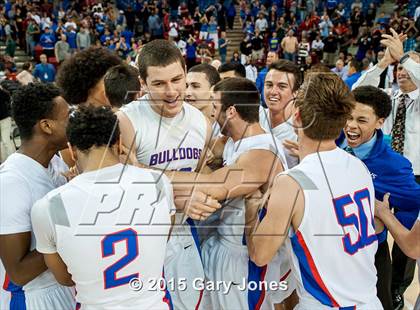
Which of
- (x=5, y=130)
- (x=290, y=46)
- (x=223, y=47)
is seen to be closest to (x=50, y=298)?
(x=5, y=130)

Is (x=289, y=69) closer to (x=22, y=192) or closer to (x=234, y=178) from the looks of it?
(x=234, y=178)

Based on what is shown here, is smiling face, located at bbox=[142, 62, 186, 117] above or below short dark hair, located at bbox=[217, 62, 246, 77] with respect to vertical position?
above

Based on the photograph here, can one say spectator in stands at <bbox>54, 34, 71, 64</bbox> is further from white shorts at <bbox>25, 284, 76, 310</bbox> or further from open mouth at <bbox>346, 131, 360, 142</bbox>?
white shorts at <bbox>25, 284, 76, 310</bbox>

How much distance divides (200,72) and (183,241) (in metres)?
1.89

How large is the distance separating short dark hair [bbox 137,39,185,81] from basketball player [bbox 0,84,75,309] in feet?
2.16

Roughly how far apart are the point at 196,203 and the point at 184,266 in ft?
2.08

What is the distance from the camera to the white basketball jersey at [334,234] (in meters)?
2.31

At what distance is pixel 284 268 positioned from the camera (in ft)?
10.8

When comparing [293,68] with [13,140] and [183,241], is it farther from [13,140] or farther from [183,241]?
[13,140]

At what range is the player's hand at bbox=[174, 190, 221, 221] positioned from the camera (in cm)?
272

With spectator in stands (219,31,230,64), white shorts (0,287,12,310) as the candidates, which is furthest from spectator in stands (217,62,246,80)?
spectator in stands (219,31,230,64)

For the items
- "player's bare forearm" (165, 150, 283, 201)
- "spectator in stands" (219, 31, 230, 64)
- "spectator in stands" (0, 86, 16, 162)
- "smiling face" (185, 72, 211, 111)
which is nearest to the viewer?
"player's bare forearm" (165, 150, 283, 201)

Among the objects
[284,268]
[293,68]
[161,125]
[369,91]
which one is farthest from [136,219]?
[293,68]

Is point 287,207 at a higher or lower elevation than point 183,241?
higher
